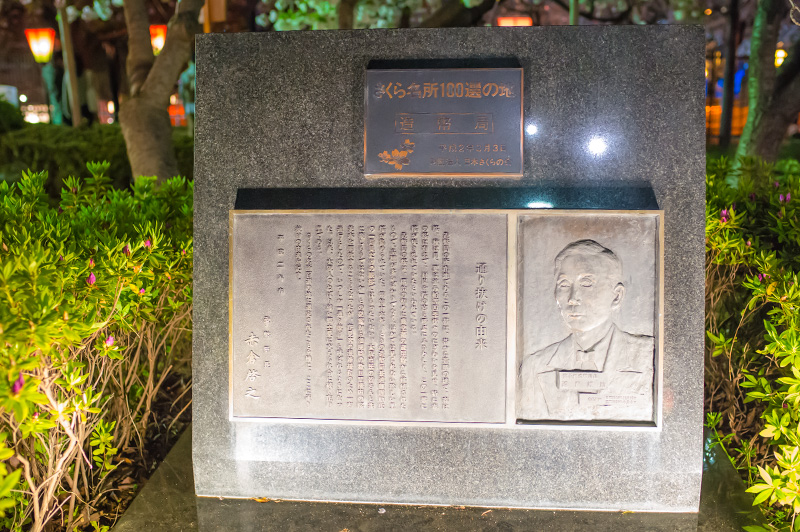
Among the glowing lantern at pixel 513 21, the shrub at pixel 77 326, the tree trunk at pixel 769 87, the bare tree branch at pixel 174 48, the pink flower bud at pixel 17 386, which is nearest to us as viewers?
the pink flower bud at pixel 17 386

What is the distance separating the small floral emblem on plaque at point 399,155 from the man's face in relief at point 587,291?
38.2 inches

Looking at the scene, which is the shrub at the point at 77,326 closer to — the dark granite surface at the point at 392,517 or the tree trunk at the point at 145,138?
the dark granite surface at the point at 392,517

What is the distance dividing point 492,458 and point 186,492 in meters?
1.72

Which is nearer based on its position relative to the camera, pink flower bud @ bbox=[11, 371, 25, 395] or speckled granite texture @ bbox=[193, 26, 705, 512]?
pink flower bud @ bbox=[11, 371, 25, 395]

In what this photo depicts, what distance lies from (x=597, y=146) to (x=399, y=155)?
1.02 meters

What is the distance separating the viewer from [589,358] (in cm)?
296

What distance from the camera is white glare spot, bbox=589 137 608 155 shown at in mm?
2926

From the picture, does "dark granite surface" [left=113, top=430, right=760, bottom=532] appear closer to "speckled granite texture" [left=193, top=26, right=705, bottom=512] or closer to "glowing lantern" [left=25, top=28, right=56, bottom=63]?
"speckled granite texture" [left=193, top=26, right=705, bottom=512]

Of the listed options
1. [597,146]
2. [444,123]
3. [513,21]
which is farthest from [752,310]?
[513,21]

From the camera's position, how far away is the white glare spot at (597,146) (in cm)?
293

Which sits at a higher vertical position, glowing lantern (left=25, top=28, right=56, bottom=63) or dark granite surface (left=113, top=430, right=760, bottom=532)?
glowing lantern (left=25, top=28, right=56, bottom=63)

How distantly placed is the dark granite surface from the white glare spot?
6.25 feet

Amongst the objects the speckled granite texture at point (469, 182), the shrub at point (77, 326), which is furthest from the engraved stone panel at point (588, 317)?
the shrub at point (77, 326)

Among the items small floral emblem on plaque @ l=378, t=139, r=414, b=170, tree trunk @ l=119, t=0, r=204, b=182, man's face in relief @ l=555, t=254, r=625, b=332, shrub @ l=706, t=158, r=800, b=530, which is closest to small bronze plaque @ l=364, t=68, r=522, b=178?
small floral emblem on plaque @ l=378, t=139, r=414, b=170
